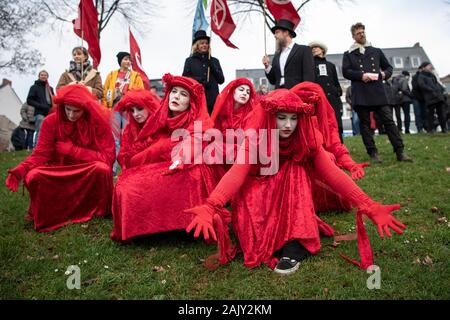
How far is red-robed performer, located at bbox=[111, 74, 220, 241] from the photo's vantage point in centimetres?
374

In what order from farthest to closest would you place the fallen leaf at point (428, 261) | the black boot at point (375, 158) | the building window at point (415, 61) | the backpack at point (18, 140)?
the building window at point (415, 61) < the backpack at point (18, 140) < the black boot at point (375, 158) < the fallen leaf at point (428, 261)

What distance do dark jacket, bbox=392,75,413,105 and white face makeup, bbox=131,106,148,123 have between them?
11588mm

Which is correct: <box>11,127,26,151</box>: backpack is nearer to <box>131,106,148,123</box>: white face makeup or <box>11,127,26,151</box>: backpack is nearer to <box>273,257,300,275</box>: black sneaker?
<box>131,106,148,123</box>: white face makeup

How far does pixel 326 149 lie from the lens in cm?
457

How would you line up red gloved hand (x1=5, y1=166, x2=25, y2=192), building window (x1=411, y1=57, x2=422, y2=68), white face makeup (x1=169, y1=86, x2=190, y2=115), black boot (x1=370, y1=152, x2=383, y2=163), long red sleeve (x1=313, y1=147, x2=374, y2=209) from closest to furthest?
long red sleeve (x1=313, y1=147, x2=374, y2=209) → red gloved hand (x1=5, y1=166, x2=25, y2=192) → white face makeup (x1=169, y1=86, x2=190, y2=115) → black boot (x1=370, y1=152, x2=383, y2=163) → building window (x1=411, y1=57, x2=422, y2=68)

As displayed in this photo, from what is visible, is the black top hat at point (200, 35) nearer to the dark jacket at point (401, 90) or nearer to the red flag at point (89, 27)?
→ the red flag at point (89, 27)

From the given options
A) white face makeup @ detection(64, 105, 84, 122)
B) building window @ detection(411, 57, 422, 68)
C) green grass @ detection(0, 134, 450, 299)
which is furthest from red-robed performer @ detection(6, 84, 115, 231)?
building window @ detection(411, 57, 422, 68)

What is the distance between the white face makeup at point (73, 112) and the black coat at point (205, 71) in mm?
2486

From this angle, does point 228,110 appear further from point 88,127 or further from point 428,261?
point 428,261

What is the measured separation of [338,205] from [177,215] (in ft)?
7.08

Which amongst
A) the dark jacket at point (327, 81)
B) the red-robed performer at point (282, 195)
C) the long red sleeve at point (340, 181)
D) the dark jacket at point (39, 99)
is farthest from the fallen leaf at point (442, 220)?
the dark jacket at point (39, 99)

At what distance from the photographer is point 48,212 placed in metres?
4.50

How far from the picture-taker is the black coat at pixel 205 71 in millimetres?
6723

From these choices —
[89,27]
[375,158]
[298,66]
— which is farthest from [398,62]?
[89,27]
